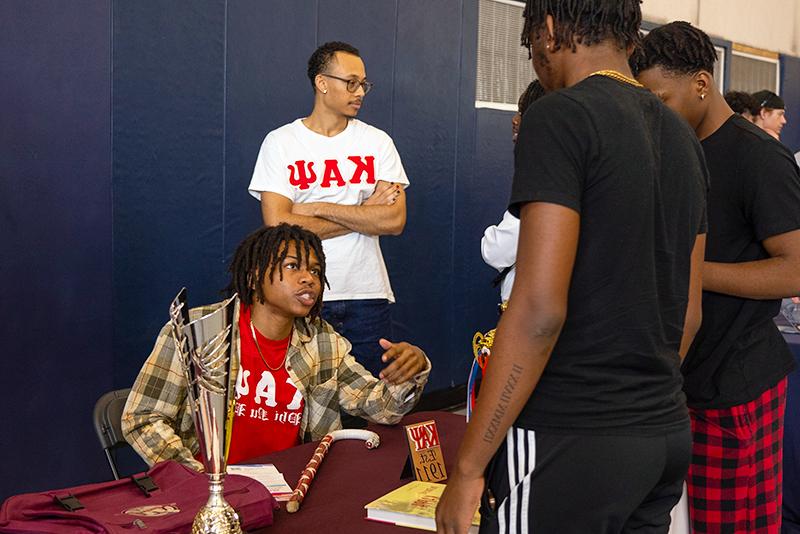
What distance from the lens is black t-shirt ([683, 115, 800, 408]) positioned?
6.44 ft

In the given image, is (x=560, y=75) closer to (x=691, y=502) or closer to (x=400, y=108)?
(x=691, y=502)

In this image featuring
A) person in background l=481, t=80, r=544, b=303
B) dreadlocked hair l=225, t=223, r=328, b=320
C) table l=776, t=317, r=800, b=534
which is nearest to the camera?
dreadlocked hair l=225, t=223, r=328, b=320

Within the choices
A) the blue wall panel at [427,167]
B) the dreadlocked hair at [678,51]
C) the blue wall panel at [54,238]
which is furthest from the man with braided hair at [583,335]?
the blue wall panel at [427,167]

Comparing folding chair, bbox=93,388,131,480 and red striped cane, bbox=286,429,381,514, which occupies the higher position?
red striped cane, bbox=286,429,381,514

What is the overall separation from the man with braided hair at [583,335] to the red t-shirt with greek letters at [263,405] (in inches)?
44.5

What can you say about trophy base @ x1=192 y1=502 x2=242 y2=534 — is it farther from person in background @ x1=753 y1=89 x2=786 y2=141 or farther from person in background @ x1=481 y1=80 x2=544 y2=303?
person in background @ x1=753 y1=89 x2=786 y2=141

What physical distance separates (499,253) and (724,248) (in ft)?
2.59

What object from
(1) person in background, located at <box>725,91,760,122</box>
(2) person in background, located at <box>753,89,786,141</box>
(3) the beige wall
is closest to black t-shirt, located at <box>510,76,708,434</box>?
(1) person in background, located at <box>725,91,760,122</box>

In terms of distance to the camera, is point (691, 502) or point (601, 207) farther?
point (691, 502)

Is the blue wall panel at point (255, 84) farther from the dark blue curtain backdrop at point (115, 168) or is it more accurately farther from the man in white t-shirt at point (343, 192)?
the man in white t-shirt at point (343, 192)

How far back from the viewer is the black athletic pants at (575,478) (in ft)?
4.21

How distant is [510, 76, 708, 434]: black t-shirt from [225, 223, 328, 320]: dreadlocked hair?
131cm

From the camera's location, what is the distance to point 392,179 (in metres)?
3.69

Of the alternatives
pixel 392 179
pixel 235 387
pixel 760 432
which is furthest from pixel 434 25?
pixel 760 432
